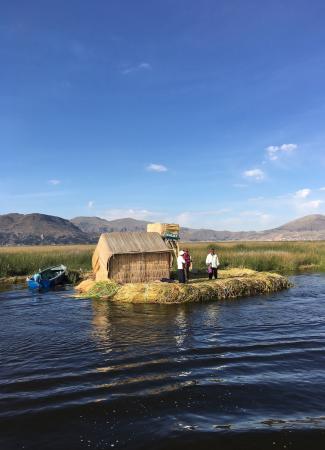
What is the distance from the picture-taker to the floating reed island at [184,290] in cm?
1838

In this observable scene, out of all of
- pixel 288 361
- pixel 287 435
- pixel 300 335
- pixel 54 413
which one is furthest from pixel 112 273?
pixel 287 435

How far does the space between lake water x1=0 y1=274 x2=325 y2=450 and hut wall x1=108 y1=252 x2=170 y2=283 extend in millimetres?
5399

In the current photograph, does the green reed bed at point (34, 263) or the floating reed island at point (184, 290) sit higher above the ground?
the green reed bed at point (34, 263)

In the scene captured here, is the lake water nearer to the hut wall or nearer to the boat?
the hut wall

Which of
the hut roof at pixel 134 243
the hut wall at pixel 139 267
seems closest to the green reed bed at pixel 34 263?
the hut roof at pixel 134 243

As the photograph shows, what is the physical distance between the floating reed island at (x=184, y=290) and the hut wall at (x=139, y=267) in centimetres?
64

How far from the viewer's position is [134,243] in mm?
22234

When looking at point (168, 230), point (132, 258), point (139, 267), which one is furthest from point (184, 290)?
point (168, 230)

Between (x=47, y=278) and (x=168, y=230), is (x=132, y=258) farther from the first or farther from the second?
(x=47, y=278)

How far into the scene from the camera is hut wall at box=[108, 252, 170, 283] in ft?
69.9

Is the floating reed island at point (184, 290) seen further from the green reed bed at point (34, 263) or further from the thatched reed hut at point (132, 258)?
the green reed bed at point (34, 263)

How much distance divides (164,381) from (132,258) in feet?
42.4

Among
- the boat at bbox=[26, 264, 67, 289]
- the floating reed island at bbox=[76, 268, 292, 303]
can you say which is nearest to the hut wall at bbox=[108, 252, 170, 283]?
the floating reed island at bbox=[76, 268, 292, 303]

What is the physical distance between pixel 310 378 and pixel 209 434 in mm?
3155
